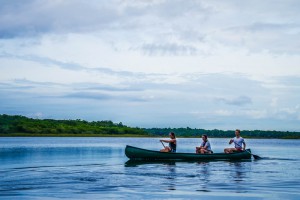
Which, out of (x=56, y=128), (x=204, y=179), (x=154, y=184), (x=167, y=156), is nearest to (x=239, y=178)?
(x=204, y=179)

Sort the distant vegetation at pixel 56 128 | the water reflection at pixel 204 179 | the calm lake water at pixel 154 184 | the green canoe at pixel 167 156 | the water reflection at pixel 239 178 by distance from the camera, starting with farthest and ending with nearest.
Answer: the distant vegetation at pixel 56 128, the green canoe at pixel 167 156, the water reflection at pixel 204 179, the water reflection at pixel 239 178, the calm lake water at pixel 154 184

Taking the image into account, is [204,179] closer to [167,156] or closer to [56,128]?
[167,156]

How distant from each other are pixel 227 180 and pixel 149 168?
694 cm

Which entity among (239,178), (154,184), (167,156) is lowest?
(154,184)

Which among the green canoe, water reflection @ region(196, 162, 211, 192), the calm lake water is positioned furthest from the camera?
the green canoe

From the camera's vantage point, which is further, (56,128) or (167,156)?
(56,128)

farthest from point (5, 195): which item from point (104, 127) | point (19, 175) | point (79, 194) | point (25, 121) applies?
point (104, 127)

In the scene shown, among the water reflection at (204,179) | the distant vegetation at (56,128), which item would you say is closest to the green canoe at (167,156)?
the water reflection at (204,179)

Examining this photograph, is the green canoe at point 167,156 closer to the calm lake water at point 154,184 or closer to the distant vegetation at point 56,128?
the calm lake water at point 154,184

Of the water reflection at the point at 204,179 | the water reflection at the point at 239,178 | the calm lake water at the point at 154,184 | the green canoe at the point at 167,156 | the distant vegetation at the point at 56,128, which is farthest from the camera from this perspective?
the distant vegetation at the point at 56,128

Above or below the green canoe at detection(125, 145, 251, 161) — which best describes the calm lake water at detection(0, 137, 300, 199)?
below

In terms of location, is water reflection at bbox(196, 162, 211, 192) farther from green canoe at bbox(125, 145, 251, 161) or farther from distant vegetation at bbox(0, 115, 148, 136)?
distant vegetation at bbox(0, 115, 148, 136)

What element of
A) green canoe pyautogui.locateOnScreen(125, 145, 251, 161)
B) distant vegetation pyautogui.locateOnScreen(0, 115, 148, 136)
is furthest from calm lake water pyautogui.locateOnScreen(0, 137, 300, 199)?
distant vegetation pyautogui.locateOnScreen(0, 115, 148, 136)

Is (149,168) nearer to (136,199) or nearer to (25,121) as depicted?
(136,199)
